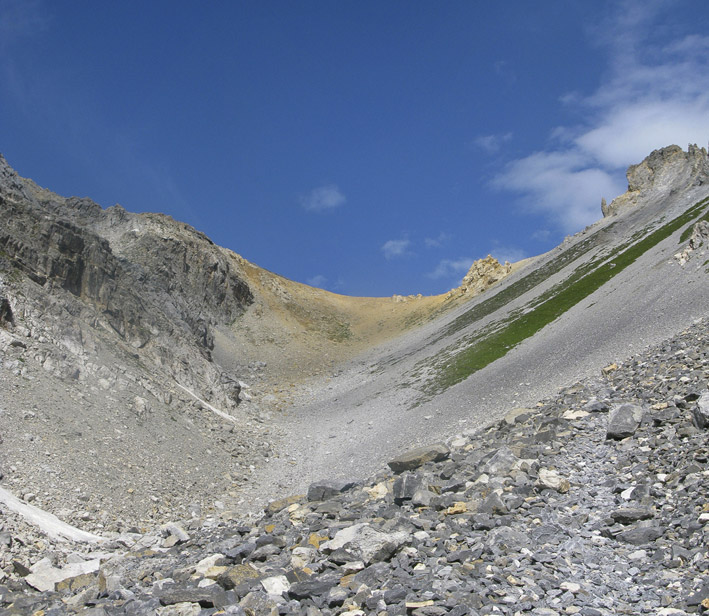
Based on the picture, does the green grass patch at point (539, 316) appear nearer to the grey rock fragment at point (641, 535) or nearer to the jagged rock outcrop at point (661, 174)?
the jagged rock outcrop at point (661, 174)

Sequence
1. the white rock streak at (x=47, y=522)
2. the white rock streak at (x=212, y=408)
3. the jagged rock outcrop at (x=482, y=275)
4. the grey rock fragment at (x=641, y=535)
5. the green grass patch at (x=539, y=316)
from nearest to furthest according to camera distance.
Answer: the grey rock fragment at (x=641, y=535) → the white rock streak at (x=47, y=522) → the white rock streak at (x=212, y=408) → the green grass patch at (x=539, y=316) → the jagged rock outcrop at (x=482, y=275)

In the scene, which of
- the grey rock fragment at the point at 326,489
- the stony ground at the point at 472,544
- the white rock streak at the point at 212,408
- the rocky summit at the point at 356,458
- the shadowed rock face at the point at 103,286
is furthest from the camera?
the white rock streak at the point at 212,408

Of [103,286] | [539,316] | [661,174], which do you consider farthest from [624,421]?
[661,174]

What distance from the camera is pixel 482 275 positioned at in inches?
4990

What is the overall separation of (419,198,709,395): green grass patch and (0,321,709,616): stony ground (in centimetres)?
2943

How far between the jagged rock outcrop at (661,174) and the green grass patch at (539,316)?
30505 millimetres

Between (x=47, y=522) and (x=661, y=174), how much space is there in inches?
5594

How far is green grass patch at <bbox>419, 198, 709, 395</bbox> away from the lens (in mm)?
53231

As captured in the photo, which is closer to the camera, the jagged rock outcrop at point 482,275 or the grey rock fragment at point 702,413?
the grey rock fragment at point 702,413

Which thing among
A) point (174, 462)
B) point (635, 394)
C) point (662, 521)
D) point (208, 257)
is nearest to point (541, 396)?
point (635, 394)

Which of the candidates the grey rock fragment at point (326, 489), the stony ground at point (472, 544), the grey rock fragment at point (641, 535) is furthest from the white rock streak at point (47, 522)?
the grey rock fragment at point (641, 535)

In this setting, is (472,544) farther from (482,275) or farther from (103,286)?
(482,275)

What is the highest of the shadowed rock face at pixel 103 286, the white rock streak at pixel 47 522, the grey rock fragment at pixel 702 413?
the shadowed rock face at pixel 103 286

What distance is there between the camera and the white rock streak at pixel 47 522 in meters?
20.5
